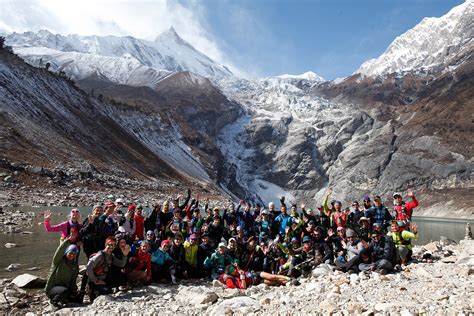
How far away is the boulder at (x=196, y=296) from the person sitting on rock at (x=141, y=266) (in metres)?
1.50

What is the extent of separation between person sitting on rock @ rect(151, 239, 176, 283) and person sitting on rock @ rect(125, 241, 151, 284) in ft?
1.43

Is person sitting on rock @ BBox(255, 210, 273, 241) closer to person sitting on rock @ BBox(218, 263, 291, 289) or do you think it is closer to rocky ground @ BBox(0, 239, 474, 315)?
person sitting on rock @ BBox(218, 263, 291, 289)

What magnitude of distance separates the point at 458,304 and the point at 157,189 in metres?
79.5

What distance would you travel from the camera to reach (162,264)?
13.7m

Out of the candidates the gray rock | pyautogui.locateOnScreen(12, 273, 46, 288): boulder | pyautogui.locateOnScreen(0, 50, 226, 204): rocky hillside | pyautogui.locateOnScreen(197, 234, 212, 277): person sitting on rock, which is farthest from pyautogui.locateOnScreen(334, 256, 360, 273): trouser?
pyautogui.locateOnScreen(0, 50, 226, 204): rocky hillside

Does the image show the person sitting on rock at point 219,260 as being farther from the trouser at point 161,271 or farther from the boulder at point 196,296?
the boulder at point 196,296

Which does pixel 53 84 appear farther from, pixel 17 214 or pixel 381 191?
pixel 381 191

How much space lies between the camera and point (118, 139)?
352 feet

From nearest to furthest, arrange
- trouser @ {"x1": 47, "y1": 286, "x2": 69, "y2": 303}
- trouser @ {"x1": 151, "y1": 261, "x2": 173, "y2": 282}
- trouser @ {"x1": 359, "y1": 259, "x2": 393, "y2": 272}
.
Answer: trouser @ {"x1": 47, "y1": 286, "x2": 69, "y2": 303} < trouser @ {"x1": 359, "y1": 259, "x2": 393, "y2": 272} < trouser @ {"x1": 151, "y1": 261, "x2": 173, "y2": 282}

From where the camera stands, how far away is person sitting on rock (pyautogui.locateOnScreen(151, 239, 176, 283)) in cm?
1355

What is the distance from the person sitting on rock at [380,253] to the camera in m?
12.6

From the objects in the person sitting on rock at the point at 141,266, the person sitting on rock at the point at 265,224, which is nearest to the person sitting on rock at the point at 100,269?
the person sitting on rock at the point at 141,266

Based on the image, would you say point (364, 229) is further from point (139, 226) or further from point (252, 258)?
point (139, 226)

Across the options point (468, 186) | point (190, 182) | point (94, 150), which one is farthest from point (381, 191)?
point (94, 150)
